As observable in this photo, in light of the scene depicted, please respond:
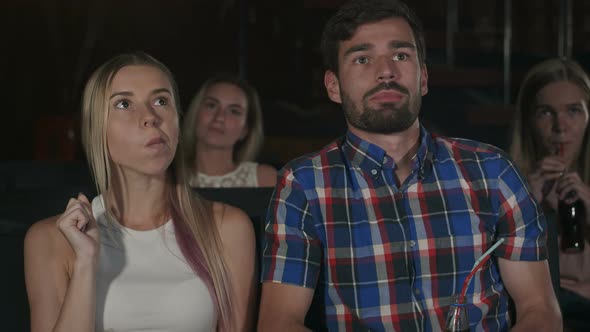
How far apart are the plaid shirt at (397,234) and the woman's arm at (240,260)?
0.10m

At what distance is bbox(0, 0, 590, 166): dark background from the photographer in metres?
5.81

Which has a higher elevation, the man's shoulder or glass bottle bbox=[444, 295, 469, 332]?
the man's shoulder

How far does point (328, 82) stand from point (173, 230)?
0.47 meters

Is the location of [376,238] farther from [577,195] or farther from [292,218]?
[577,195]

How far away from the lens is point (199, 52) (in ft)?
21.1

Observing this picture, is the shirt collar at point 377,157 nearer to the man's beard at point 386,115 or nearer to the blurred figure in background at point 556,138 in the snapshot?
the man's beard at point 386,115

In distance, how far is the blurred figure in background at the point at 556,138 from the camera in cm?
262

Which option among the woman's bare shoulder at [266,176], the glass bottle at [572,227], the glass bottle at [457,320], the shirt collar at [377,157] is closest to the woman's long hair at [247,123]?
the woman's bare shoulder at [266,176]

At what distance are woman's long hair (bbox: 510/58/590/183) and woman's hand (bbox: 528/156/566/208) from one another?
0.11 metres

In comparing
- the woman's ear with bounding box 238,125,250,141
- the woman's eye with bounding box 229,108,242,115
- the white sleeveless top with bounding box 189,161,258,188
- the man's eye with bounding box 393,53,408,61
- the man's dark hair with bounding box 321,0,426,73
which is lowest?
the white sleeveless top with bounding box 189,161,258,188

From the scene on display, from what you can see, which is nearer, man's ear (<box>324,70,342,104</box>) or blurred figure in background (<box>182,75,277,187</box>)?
man's ear (<box>324,70,342,104</box>)

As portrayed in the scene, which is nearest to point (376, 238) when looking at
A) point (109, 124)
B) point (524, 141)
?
point (109, 124)

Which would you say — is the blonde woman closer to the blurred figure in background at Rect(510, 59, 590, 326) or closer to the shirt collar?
the shirt collar

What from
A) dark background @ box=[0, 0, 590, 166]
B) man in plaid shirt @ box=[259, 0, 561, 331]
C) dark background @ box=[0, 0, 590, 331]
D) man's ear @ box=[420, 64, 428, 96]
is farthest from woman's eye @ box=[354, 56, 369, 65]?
dark background @ box=[0, 0, 590, 166]
